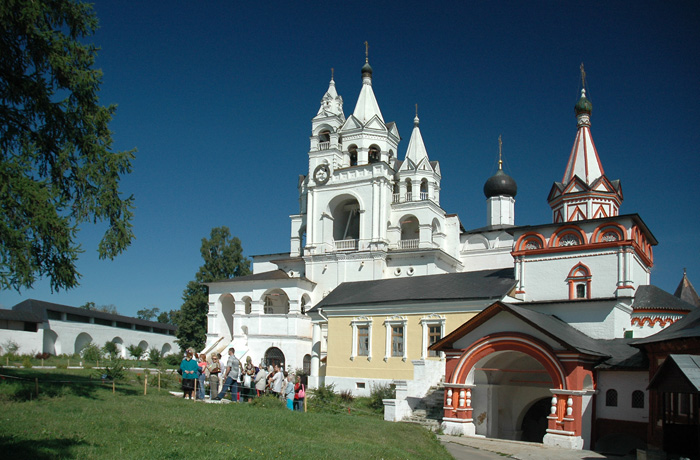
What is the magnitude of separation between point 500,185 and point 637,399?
3175cm

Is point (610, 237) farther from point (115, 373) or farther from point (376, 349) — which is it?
point (115, 373)

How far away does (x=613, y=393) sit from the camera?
18.9m

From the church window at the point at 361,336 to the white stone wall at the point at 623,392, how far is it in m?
11.9

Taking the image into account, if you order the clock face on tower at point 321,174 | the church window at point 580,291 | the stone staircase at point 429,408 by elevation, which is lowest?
the stone staircase at point 429,408

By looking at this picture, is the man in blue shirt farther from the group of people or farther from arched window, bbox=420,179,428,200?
arched window, bbox=420,179,428,200

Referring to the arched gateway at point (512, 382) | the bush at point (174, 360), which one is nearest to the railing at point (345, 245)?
the bush at point (174, 360)

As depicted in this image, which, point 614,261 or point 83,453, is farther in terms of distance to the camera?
point 614,261

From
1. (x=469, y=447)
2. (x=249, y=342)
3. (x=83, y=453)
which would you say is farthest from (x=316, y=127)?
(x=83, y=453)

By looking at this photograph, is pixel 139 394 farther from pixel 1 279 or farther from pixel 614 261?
pixel 614 261

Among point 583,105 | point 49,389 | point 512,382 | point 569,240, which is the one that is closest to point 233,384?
point 49,389

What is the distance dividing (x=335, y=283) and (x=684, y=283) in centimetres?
1992

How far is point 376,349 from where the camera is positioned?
94.5 feet

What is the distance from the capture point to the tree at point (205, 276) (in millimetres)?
49000

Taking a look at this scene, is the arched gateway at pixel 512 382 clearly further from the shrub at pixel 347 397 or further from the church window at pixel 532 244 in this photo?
the shrub at pixel 347 397
